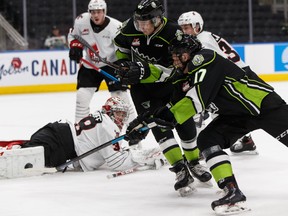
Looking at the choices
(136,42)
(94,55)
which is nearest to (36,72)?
(94,55)

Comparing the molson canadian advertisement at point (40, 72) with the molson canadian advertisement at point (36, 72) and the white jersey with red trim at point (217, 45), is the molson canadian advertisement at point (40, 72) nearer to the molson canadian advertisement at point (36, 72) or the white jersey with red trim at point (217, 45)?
the molson canadian advertisement at point (36, 72)

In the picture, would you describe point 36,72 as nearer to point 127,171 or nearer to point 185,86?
point 127,171

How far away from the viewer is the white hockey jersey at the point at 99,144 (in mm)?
4855

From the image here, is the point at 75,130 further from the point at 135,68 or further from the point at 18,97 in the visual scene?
the point at 18,97

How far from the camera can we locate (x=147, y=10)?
13.5 ft

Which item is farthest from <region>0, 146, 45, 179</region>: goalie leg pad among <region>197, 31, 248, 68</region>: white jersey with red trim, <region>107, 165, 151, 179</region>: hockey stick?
<region>197, 31, 248, 68</region>: white jersey with red trim

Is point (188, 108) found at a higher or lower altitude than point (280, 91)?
higher

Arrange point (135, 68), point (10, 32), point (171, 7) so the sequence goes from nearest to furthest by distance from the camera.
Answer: point (135, 68)
point (10, 32)
point (171, 7)

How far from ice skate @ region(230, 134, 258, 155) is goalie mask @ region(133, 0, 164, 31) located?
1.58m

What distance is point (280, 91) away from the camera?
31.6 feet

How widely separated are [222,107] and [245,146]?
1732 mm

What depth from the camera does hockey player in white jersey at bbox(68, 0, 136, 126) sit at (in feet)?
20.4

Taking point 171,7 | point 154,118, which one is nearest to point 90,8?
point 154,118

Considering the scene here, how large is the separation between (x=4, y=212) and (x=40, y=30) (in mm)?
8192
